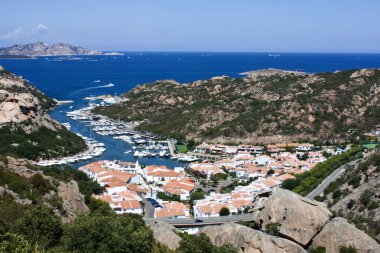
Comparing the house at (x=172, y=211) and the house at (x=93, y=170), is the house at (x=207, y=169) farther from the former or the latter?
the house at (x=172, y=211)

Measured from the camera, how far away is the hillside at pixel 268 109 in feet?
250

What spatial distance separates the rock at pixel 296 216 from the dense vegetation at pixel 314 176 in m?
20.3

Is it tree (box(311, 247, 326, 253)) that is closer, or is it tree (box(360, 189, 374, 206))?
tree (box(311, 247, 326, 253))

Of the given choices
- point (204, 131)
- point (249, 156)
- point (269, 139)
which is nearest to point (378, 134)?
point (269, 139)

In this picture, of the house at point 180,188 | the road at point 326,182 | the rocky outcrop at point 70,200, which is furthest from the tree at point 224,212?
the rocky outcrop at point 70,200

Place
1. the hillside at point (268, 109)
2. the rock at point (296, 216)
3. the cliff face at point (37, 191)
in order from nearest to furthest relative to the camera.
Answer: the rock at point (296, 216) → the cliff face at point (37, 191) → the hillside at point (268, 109)

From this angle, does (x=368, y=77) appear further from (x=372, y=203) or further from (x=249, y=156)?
(x=372, y=203)

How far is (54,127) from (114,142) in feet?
35.0

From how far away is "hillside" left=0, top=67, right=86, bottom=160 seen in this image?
6119 centimetres


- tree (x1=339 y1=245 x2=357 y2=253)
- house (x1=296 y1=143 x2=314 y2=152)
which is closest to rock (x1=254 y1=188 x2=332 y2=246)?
tree (x1=339 y1=245 x2=357 y2=253)

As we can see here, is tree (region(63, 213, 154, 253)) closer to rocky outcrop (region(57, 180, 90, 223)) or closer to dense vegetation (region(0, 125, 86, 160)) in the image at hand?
rocky outcrop (region(57, 180, 90, 223))

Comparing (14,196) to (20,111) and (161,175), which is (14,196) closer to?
(161,175)

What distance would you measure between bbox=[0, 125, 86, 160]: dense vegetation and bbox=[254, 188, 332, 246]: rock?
138ft

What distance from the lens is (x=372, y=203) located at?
104ft
